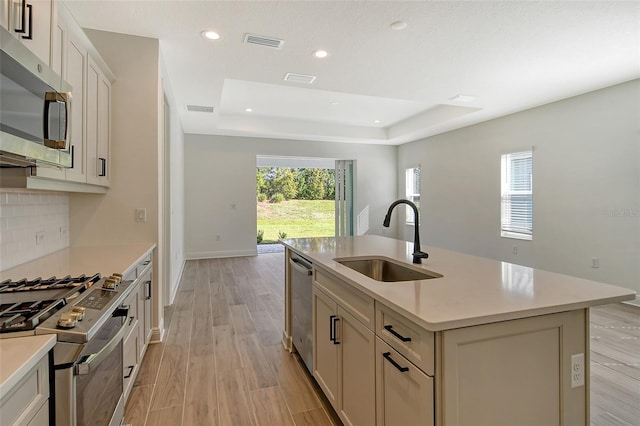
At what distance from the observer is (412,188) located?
8.17m

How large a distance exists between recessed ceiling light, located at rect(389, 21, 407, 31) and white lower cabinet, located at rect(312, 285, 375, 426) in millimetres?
2191

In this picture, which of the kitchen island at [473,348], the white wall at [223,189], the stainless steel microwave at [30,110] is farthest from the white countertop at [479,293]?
the white wall at [223,189]

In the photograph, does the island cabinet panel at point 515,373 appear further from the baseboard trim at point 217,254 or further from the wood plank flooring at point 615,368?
the baseboard trim at point 217,254

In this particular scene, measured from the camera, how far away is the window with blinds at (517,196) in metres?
5.14

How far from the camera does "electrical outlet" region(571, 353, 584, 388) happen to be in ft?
4.09

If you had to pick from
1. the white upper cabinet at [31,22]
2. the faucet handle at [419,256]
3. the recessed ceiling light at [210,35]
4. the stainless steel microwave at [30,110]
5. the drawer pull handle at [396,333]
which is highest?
the recessed ceiling light at [210,35]

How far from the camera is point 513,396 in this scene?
1.16 metres

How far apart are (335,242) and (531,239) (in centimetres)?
391

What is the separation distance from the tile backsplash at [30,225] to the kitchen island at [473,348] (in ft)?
6.14

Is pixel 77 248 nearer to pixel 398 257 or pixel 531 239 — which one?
pixel 398 257

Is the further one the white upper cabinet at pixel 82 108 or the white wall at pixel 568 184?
the white wall at pixel 568 184

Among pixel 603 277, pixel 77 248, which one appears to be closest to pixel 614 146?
pixel 603 277

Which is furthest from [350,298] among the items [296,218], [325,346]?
[296,218]

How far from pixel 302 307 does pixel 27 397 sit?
1681mm
